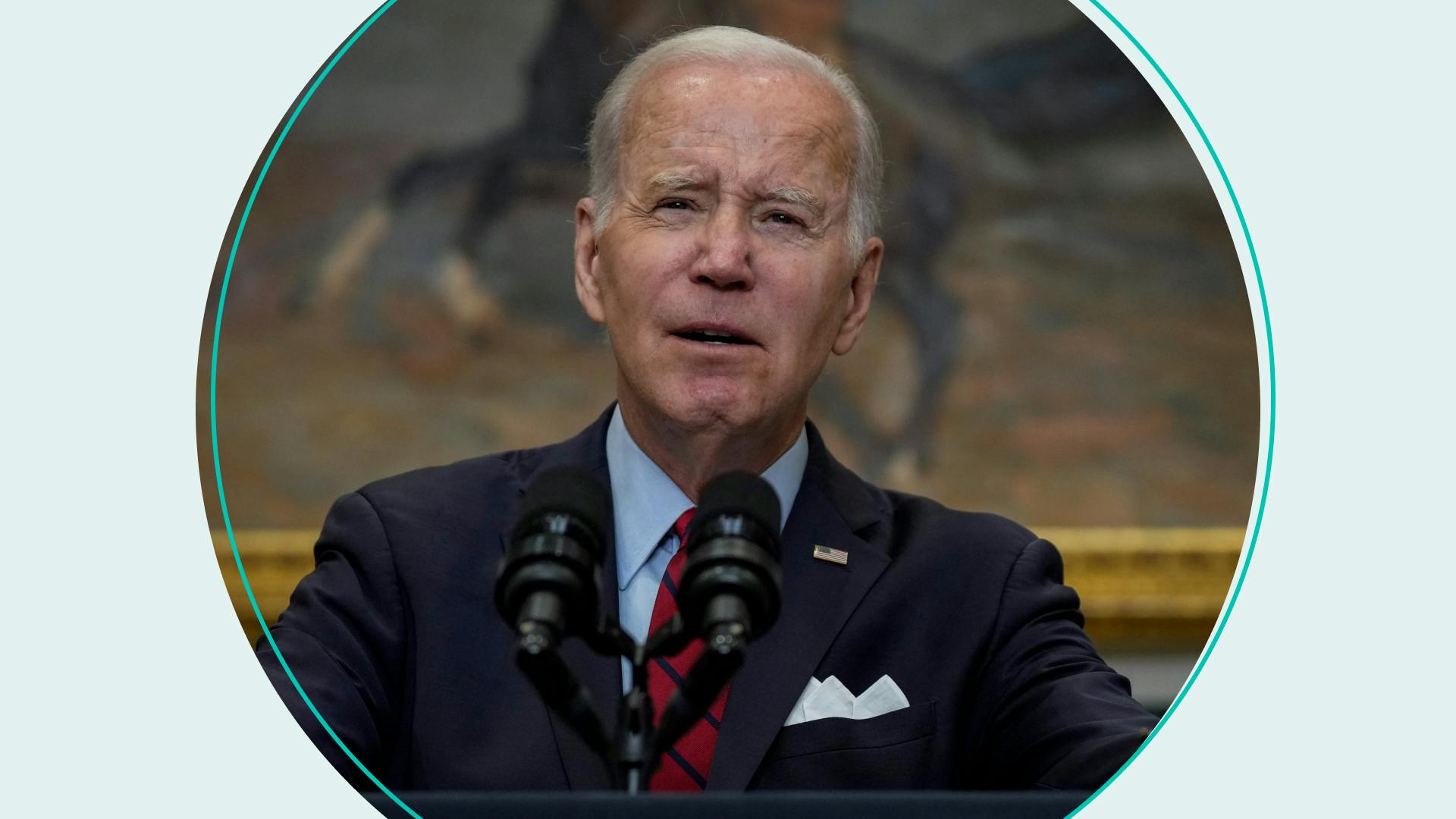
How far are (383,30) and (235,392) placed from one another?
0.69 metres

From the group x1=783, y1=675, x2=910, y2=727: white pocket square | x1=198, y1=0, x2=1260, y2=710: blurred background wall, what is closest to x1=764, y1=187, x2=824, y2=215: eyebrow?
x1=198, y1=0, x2=1260, y2=710: blurred background wall

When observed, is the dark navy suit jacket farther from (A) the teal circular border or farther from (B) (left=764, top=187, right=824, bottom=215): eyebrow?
(B) (left=764, top=187, right=824, bottom=215): eyebrow

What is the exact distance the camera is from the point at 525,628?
1431 mm

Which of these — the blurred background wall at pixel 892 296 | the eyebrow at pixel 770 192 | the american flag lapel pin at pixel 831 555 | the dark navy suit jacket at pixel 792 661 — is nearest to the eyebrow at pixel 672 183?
the eyebrow at pixel 770 192

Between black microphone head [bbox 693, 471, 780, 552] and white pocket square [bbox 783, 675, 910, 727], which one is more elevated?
black microphone head [bbox 693, 471, 780, 552]

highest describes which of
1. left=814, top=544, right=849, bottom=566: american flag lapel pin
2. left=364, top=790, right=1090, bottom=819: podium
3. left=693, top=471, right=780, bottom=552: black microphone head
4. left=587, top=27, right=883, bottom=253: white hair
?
left=587, top=27, right=883, bottom=253: white hair

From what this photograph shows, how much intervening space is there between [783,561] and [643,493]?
0.23 m

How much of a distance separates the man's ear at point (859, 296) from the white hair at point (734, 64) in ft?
0.10

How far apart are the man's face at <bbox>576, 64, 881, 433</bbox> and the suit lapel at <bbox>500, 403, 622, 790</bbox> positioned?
0.35ft

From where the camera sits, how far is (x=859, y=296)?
2.30 metres

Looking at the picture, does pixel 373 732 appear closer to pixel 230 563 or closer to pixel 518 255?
pixel 230 563

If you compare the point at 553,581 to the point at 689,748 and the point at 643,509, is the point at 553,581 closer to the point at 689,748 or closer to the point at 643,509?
the point at 689,748

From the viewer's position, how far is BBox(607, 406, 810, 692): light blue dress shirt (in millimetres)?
2055

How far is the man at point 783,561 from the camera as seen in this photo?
2016 mm
